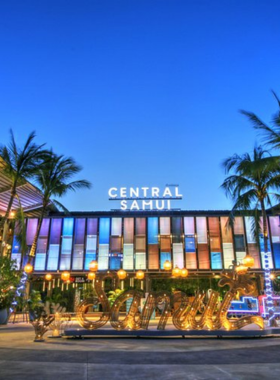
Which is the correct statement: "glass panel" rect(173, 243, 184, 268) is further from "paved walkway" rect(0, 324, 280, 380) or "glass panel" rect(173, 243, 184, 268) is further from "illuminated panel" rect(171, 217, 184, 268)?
"paved walkway" rect(0, 324, 280, 380)

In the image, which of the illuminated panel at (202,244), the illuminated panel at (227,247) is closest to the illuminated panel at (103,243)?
the illuminated panel at (202,244)

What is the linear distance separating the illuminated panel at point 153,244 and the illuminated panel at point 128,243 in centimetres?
167

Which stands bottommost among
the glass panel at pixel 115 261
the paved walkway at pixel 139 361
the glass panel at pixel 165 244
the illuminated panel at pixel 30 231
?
the paved walkway at pixel 139 361

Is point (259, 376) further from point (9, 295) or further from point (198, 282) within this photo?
point (198, 282)

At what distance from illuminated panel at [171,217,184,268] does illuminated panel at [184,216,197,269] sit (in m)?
0.47

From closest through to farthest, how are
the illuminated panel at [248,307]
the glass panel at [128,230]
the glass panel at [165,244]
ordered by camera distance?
the illuminated panel at [248,307] → the glass panel at [165,244] → the glass panel at [128,230]

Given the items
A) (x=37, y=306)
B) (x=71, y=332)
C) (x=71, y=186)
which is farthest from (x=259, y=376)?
(x=71, y=186)

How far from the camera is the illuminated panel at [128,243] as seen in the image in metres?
29.6

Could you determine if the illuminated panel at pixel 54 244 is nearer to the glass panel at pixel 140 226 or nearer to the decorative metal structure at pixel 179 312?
the glass panel at pixel 140 226

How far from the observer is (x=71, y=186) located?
23922mm

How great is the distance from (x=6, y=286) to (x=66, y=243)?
40.5ft

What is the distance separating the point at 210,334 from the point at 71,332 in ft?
17.7

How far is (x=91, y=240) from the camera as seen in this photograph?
30.5 metres

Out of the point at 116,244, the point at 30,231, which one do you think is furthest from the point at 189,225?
the point at 30,231
